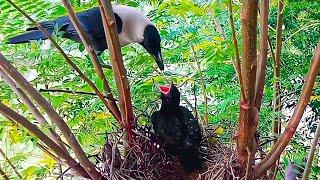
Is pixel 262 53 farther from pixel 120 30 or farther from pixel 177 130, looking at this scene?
pixel 120 30

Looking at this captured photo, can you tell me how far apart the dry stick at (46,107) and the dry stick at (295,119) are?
193 millimetres

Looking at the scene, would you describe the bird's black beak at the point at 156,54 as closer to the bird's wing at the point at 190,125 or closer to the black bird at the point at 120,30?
the black bird at the point at 120,30

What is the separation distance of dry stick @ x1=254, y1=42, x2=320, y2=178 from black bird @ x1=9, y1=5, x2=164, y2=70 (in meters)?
0.23

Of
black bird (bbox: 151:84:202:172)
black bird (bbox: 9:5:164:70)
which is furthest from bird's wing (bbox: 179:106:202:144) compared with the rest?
black bird (bbox: 9:5:164:70)

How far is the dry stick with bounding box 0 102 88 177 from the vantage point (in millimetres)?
501

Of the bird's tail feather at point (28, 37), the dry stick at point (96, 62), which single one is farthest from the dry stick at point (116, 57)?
the bird's tail feather at point (28, 37)

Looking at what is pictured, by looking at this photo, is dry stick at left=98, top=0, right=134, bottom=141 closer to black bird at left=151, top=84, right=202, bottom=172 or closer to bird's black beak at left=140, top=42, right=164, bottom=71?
black bird at left=151, top=84, right=202, bottom=172

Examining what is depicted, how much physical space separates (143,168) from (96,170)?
7 centimetres

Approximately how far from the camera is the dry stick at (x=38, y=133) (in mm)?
501

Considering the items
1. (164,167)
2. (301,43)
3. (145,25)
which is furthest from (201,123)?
(301,43)

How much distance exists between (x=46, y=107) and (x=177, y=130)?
0.55 ft

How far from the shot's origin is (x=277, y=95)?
A: 2.51 feet

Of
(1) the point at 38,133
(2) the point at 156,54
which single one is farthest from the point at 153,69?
(1) the point at 38,133

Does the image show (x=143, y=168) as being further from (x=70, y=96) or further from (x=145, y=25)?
(x=145, y=25)
